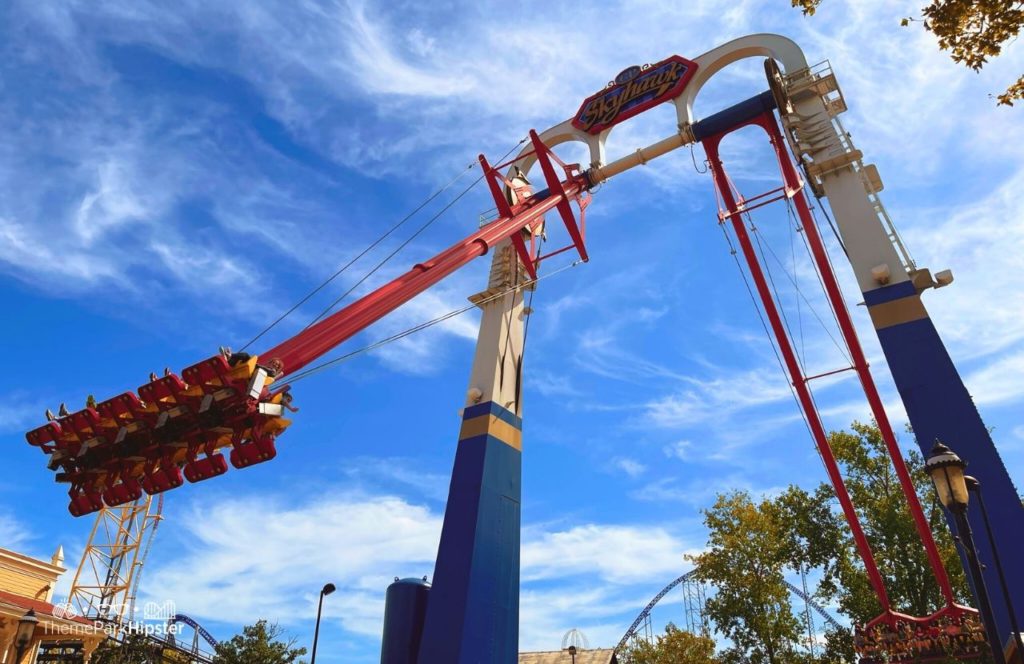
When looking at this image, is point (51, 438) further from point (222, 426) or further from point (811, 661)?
point (811, 661)

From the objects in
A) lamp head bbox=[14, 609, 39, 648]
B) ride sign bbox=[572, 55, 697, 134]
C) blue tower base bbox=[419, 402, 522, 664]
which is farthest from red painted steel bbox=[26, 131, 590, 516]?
ride sign bbox=[572, 55, 697, 134]

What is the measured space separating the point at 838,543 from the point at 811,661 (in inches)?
246

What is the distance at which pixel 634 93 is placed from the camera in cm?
2519

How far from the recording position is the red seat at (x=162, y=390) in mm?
11945

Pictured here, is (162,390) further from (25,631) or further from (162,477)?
(25,631)

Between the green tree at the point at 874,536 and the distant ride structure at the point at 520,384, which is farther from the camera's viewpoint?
the green tree at the point at 874,536

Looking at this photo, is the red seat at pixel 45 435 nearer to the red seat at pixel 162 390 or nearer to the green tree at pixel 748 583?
the red seat at pixel 162 390

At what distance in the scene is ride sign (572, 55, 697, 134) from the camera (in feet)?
79.8

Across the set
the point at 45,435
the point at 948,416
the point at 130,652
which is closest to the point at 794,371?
the point at 948,416

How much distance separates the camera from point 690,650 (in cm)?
3775

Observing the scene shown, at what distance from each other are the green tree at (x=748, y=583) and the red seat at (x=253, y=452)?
25832mm

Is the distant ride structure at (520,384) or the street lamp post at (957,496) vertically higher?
the distant ride structure at (520,384)

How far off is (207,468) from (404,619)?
28.1ft

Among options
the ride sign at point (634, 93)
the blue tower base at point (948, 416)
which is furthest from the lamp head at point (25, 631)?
the ride sign at point (634, 93)
